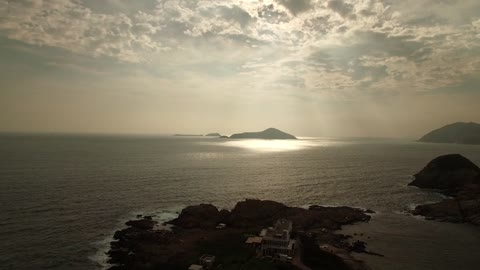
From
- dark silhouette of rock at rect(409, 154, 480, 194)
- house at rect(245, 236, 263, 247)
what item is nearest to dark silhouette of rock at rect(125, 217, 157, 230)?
house at rect(245, 236, 263, 247)

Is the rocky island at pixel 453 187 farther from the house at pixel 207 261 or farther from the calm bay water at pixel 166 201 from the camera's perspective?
the house at pixel 207 261

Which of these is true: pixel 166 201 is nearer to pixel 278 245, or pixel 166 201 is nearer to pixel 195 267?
pixel 195 267

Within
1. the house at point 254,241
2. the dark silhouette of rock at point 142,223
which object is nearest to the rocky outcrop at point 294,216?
the house at point 254,241

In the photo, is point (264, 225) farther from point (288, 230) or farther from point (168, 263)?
point (168, 263)

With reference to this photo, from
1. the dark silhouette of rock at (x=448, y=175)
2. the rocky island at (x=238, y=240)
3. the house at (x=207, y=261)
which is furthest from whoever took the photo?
the dark silhouette of rock at (x=448, y=175)

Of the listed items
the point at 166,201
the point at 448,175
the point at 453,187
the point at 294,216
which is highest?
the point at 448,175

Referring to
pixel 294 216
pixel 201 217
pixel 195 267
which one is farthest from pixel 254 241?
pixel 294 216

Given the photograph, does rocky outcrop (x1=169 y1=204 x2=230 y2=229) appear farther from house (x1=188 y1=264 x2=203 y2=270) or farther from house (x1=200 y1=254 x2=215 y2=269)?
house (x1=188 y1=264 x2=203 y2=270)
